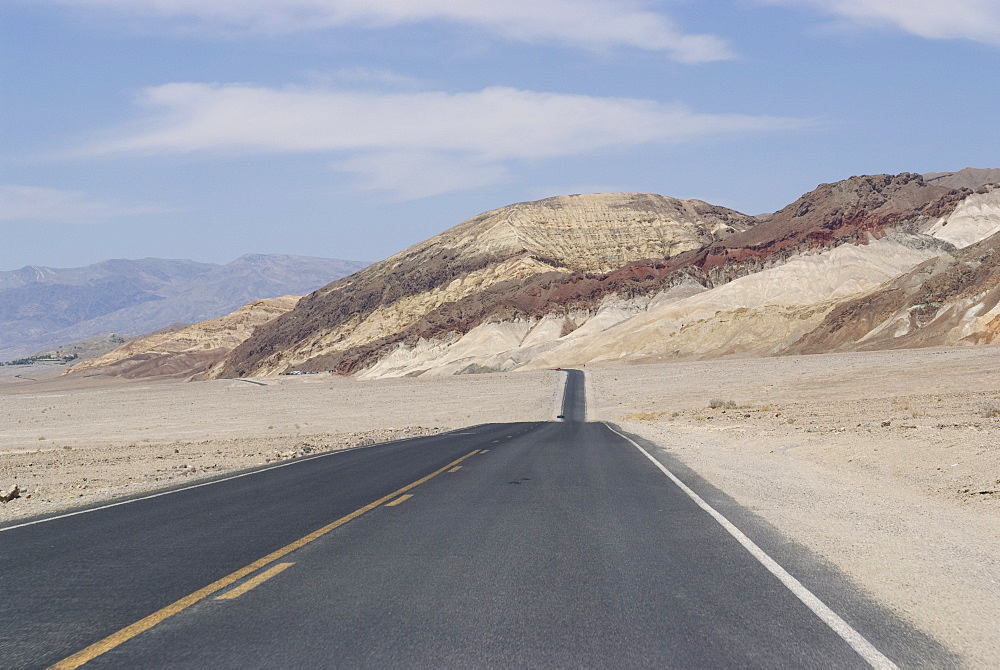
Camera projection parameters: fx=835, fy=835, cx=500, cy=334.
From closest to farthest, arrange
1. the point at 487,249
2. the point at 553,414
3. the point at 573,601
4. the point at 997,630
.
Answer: the point at 997,630 < the point at 573,601 < the point at 553,414 < the point at 487,249

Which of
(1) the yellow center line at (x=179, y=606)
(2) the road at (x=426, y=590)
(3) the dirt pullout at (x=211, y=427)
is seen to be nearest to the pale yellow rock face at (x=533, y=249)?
(3) the dirt pullout at (x=211, y=427)

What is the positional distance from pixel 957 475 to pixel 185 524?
1192 cm

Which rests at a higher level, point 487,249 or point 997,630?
point 487,249

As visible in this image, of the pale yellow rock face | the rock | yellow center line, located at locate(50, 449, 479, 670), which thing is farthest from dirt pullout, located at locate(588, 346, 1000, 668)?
the pale yellow rock face

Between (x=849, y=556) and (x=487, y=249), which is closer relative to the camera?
(x=849, y=556)

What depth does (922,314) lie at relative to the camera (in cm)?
8169

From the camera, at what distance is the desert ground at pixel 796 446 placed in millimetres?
8195

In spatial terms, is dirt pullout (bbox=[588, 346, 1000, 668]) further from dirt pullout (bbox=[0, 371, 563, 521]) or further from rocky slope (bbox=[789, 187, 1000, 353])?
rocky slope (bbox=[789, 187, 1000, 353])

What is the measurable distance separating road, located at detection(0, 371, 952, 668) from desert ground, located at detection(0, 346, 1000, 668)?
2.54ft

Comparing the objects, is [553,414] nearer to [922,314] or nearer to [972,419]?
[972,419]

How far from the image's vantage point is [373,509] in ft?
37.6

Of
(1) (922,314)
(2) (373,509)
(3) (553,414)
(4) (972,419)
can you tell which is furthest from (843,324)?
(2) (373,509)

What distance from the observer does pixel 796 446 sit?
20.8 metres

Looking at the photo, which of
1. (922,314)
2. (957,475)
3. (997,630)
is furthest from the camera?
(922,314)
